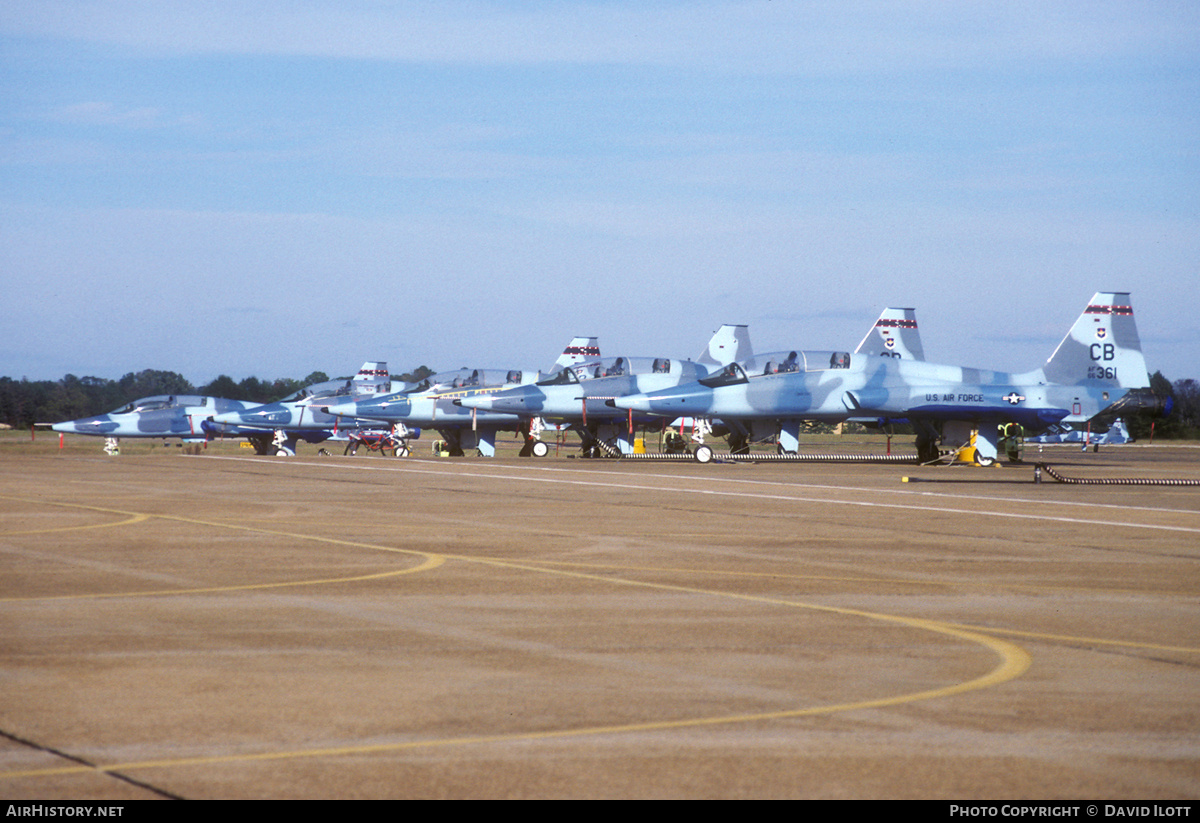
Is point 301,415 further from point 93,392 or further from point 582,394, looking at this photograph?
point 93,392

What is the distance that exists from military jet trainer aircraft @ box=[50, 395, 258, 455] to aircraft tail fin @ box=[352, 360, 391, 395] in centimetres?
437

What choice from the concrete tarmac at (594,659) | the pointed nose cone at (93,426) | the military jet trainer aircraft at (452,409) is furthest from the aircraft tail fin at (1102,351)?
the pointed nose cone at (93,426)

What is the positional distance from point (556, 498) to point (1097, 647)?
514 inches

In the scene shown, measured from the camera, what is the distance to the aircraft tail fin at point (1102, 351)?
36656 mm

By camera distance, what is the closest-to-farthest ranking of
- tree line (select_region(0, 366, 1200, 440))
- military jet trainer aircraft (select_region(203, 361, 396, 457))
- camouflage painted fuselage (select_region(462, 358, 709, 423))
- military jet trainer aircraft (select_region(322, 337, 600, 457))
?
camouflage painted fuselage (select_region(462, 358, 709, 423)) → military jet trainer aircraft (select_region(322, 337, 600, 457)) → military jet trainer aircraft (select_region(203, 361, 396, 457)) → tree line (select_region(0, 366, 1200, 440))

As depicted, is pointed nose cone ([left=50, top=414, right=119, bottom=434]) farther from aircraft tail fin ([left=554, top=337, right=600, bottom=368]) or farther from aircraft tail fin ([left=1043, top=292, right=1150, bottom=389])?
aircraft tail fin ([left=1043, top=292, right=1150, bottom=389])

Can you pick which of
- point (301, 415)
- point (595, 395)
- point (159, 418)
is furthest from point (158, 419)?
point (595, 395)

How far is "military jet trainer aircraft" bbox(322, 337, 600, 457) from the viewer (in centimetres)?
4141

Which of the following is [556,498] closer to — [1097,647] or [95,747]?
[1097,647]

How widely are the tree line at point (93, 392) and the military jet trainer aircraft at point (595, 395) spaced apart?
38461mm

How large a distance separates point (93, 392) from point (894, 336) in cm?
9440

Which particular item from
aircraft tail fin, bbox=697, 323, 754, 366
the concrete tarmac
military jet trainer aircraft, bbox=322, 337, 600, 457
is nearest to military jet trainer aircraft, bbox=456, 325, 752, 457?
military jet trainer aircraft, bbox=322, 337, 600, 457

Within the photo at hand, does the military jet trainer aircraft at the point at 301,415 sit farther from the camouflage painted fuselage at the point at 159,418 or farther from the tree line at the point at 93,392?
the tree line at the point at 93,392
